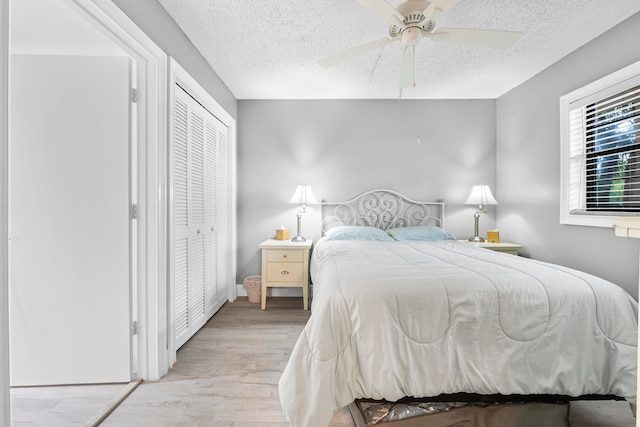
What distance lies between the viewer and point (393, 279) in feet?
5.12

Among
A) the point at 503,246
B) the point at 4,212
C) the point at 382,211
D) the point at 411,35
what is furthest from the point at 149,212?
the point at 503,246

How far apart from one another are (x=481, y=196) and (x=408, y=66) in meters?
2.13

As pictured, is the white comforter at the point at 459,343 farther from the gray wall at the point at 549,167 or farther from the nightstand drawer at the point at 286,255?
the nightstand drawer at the point at 286,255

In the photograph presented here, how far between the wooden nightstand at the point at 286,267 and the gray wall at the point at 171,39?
1711 mm

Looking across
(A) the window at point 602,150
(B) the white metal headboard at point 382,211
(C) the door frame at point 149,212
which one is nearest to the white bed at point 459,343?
(C) the door frame at point 149,212

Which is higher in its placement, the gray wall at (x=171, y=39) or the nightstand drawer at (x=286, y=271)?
the gray wall at (x=171, y=39)

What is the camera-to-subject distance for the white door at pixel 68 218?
187cm

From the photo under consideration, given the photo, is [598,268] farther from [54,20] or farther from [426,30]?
[54,20]

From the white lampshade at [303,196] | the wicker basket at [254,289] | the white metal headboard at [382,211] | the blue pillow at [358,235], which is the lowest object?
the wicker basket at [254,289]

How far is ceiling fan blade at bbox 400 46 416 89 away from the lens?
6.55 feet

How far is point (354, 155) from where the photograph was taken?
388 centimetres

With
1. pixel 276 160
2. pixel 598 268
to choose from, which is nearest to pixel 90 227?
pixel 276 160

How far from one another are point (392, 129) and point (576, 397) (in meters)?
3.12

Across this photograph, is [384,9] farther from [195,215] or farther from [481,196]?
[481,196]
